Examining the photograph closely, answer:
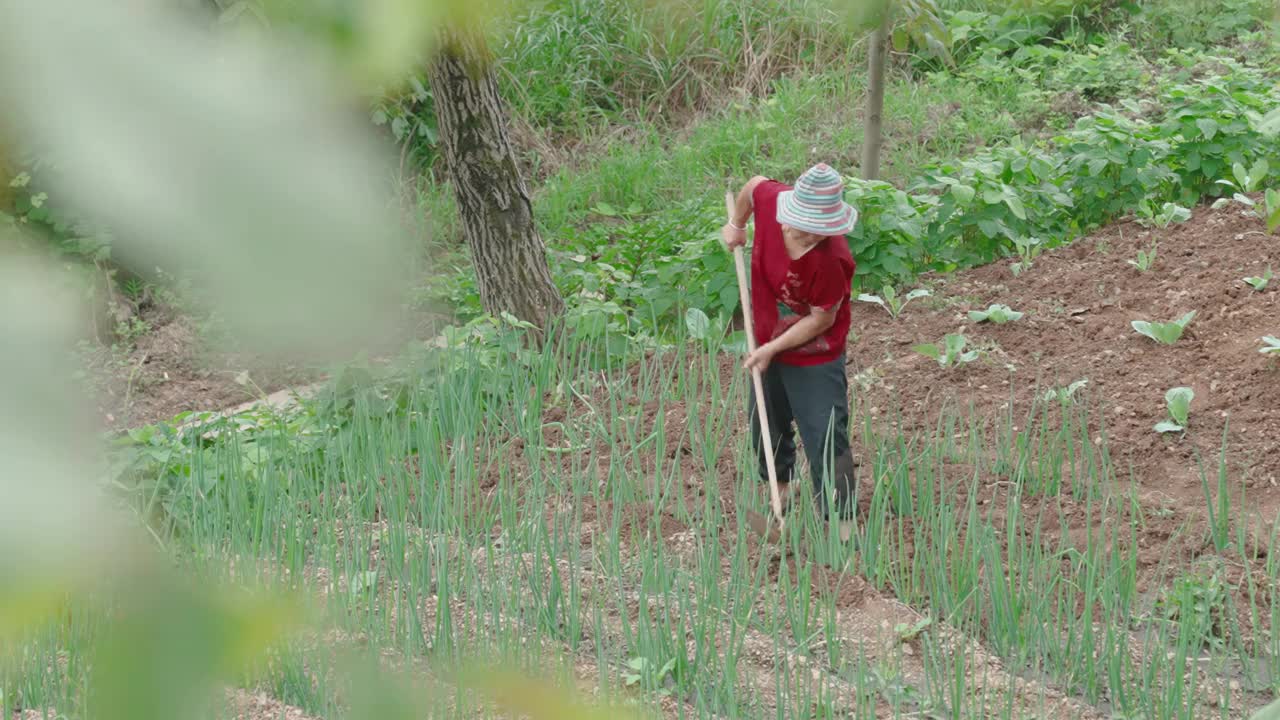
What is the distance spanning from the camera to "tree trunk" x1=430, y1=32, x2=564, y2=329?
12.4ft

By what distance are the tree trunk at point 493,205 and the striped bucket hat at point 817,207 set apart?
3.57 feet

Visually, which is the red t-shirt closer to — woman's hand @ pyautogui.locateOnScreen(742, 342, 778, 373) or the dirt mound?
woman's hand @ pyautogui.locateOnScreen(742, 342, 778, 373)

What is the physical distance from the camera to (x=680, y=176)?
6145 millimetres

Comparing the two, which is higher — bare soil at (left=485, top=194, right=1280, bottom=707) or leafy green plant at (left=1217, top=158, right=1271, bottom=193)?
leafy green plant at (left=1217, top=158, right=1271, bottom=193)

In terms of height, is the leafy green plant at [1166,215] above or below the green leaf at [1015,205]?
below

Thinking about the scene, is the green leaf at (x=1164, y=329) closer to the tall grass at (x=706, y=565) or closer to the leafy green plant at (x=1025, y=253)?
the tall grass at (x=706, y=565)

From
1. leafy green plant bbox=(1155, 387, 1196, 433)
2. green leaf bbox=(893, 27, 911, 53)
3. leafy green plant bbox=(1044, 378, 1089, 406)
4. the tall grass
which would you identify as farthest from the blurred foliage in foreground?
green leaf bbox=(893, 27, 911, 53)

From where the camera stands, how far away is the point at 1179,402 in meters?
3.50

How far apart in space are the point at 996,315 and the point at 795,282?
1.47m

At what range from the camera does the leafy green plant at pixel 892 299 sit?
4523mm

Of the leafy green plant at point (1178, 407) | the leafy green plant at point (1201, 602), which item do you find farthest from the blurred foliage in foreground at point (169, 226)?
the leafy green plant at point (1178, 407)

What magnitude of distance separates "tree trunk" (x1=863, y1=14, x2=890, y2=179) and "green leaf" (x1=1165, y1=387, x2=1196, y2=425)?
1.38 m

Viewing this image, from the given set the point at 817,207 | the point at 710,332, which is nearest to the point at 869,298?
the point at 710,332

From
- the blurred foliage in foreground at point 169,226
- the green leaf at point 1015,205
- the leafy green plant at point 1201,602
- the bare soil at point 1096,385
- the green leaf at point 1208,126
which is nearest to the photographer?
the blurred foliage in foreground at point 169,226
